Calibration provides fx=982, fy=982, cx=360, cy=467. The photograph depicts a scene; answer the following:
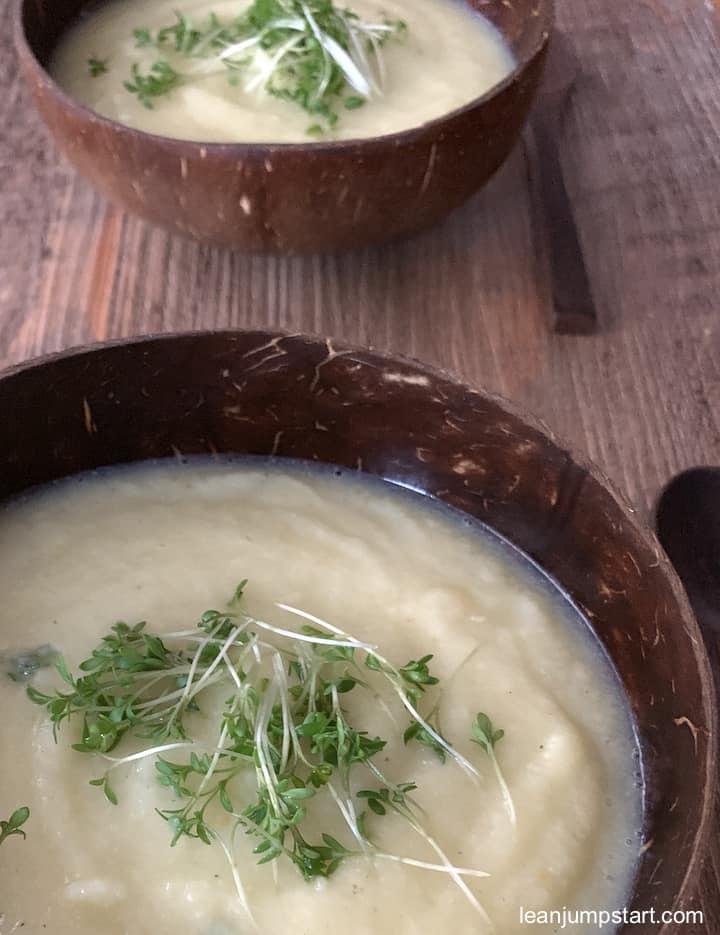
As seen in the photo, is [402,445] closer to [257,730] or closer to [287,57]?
[257,730]

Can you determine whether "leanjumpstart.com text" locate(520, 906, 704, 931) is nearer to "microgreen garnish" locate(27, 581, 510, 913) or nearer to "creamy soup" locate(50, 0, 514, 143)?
"microgreen garnish" locate(27, 581, 510, 913)

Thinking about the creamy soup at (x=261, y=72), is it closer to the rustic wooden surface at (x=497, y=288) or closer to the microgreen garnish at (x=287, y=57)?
the microgreen garnish at (x=287, y=57)

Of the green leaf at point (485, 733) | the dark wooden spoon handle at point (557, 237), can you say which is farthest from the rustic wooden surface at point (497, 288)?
the green leaf at point (485, 733)

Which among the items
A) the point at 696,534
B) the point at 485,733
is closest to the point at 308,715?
the point at 485,733

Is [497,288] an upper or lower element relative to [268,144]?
lower

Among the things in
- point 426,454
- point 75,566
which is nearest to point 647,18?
point 426,454

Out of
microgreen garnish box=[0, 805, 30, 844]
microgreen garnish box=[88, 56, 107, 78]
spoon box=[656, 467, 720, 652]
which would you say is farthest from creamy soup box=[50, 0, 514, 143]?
microgreen garnish box=[0, 805, 30, 844]

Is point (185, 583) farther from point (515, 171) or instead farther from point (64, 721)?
point (515, 171)
